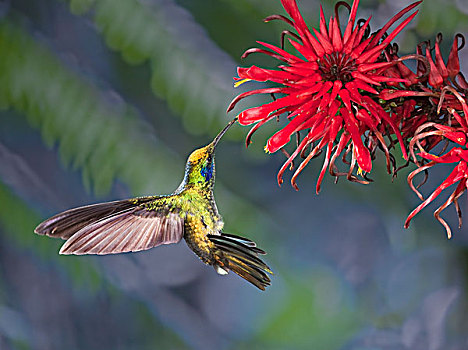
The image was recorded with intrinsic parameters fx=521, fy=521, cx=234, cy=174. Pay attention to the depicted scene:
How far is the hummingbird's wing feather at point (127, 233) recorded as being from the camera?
743mm

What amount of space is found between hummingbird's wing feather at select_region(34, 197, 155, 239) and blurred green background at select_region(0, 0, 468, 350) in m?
0.26

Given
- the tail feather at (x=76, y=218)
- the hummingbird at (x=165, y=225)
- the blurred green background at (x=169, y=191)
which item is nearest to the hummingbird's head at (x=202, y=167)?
the hummingbird at (x=165, y=225)

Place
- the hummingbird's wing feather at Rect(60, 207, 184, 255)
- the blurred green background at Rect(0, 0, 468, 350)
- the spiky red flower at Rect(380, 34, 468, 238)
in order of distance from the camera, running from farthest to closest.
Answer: the blurred green background at Rect(0, 0, 468, 350)
the hummingbird's wing feather at Rect(60, 207, 184, 255)
the spiky red flower at Rect(380, 34, 468, 238)

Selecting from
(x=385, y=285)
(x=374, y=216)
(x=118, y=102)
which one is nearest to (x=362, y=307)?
(x=385, y=285)

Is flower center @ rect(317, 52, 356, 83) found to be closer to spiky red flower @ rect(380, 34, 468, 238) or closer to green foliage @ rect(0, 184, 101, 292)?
spiky red flower @ rect(380, 34, 468, 238)

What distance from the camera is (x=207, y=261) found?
34.3 inches

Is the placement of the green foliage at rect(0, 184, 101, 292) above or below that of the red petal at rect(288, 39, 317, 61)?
below

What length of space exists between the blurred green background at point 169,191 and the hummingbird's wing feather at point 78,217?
26 cm

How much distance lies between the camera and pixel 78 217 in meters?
0.83

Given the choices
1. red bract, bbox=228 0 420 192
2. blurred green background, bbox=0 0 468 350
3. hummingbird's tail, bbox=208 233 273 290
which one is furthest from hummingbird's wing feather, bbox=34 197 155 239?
red bract, bbox=228 0 420 192

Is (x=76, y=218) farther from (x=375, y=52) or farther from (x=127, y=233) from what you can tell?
(x=375, y=52)

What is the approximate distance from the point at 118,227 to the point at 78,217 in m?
0.10

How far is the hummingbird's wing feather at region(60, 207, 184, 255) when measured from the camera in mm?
Result: 743

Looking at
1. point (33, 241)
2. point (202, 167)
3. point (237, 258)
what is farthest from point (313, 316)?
point (33, 241)
